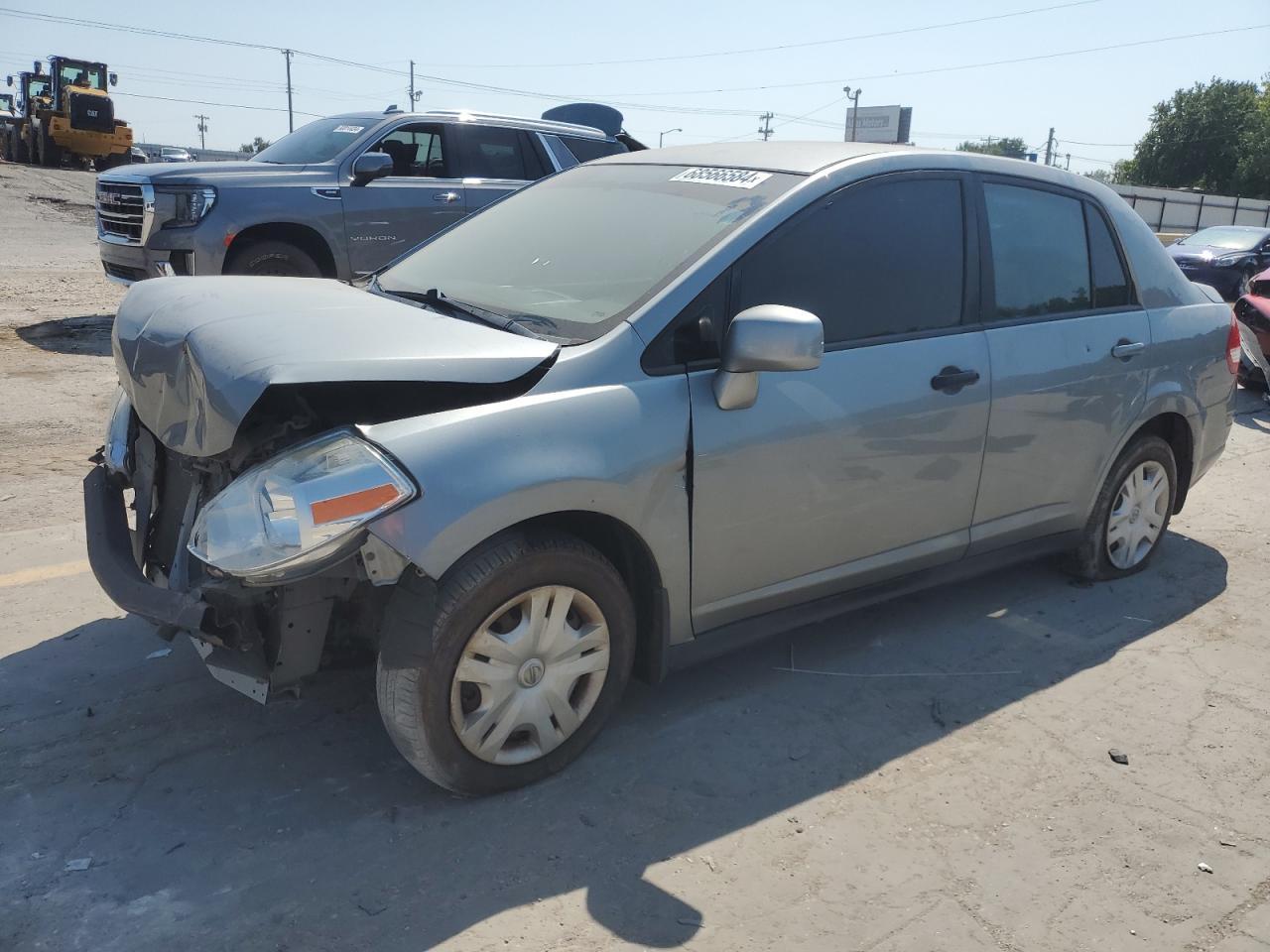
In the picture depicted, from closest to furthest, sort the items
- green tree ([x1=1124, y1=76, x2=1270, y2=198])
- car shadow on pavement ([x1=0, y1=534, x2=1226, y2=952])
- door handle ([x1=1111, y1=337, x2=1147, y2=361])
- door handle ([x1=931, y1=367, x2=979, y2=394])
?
1. car shadow on pavement ([x1=0, y1=534, x2=1226, y2=952])
2. door handle ([x1=931, y1=367, x2=979, y2=394])
3. door handle ([x1=1111, y1=337, x2=1147, y2=361])
4. green tree ([x1=1124, y1=76, x2=1270, y2=198])

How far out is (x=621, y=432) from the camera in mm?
2924

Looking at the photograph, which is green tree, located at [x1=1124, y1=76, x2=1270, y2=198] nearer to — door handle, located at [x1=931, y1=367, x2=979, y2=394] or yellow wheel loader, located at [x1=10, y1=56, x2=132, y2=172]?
yellow wheel loader, located at [x1=10, y1=56, x2=132, y2=172]

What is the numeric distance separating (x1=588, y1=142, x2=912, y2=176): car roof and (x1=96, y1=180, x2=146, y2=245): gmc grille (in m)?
5.81

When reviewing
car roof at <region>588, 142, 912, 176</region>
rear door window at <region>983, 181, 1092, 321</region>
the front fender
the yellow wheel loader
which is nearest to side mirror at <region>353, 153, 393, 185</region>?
car roof at <region>588, 142, 912, 176</region>

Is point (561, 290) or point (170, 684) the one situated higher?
point (561, 290)

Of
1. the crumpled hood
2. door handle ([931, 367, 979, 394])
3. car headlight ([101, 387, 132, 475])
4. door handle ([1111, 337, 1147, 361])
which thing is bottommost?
car headlight ([101, 387, 132, 475])

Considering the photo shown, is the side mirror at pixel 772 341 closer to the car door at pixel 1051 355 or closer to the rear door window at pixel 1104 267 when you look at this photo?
the car door at pixel 1051 355

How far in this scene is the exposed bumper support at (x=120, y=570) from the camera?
104 inches

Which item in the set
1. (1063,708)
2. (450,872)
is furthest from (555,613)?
(1063,708)

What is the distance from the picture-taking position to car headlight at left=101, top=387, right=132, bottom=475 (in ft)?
11.1

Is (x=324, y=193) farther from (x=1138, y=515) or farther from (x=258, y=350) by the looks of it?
(x=1138, y=515)

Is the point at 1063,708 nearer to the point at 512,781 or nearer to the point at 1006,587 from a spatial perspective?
the point at 1006,587

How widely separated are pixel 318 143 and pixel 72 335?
2.75 meters

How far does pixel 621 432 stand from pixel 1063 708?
1986 millimetres
